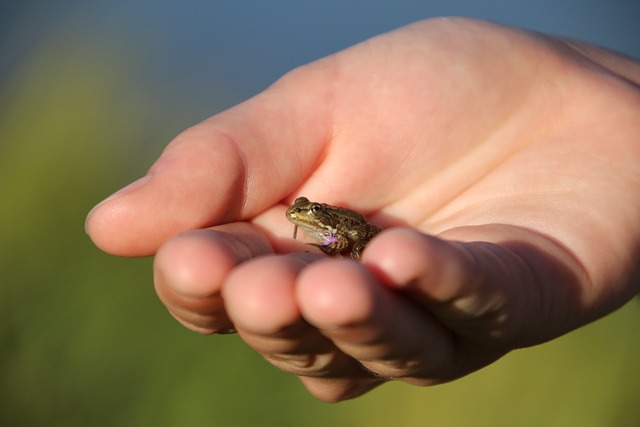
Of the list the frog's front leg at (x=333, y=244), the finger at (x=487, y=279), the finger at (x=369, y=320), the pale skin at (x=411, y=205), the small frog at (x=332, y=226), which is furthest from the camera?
the frog's front leg at (x=333, y=244)

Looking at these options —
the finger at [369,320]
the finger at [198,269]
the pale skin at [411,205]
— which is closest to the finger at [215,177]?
the pale skin at [411,205]

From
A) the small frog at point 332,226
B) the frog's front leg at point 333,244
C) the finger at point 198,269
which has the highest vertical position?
the finger at point 198,269

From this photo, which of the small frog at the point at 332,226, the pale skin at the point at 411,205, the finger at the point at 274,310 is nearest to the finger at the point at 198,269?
the pale skin at the point at 411,205

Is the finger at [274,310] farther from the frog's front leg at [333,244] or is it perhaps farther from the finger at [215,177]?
the frog's front leg at [333,244]

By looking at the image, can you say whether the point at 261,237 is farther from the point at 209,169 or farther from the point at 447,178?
the point at 447,178

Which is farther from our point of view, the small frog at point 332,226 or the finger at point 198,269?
the small frog at point 332,226

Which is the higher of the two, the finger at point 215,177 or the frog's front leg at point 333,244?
the finger at point 215,177

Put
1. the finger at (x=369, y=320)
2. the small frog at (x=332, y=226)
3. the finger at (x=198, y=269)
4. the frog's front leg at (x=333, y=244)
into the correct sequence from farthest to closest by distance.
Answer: the frog's front leg at (x=333, y=244) < the small frog at (x=332, y=226) < the finger at (x=198, y=269) < the finger at (x=369, y=320)

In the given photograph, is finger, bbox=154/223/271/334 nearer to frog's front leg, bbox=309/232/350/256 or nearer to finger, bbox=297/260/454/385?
finger, bbox=297/260/454/385
